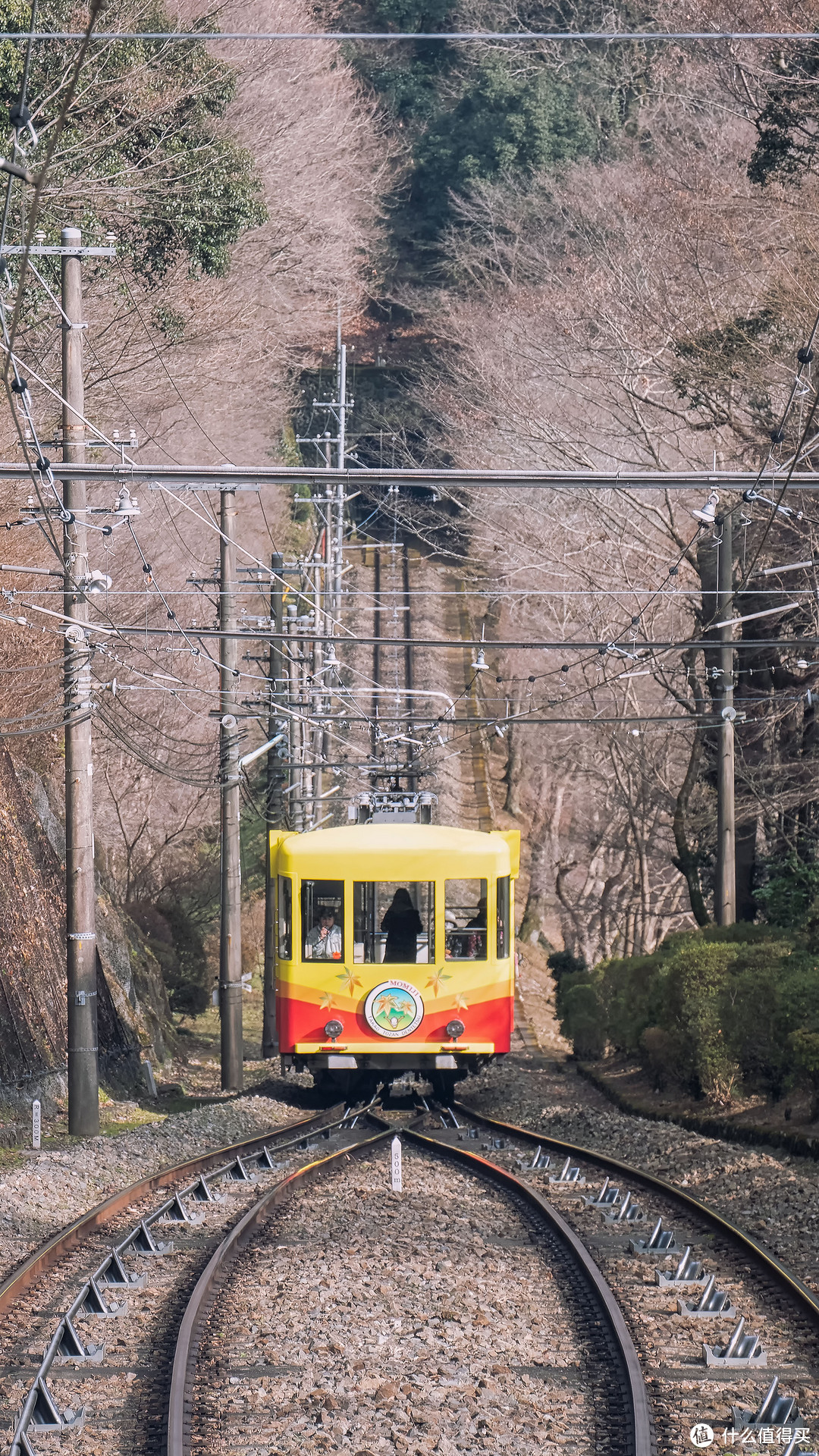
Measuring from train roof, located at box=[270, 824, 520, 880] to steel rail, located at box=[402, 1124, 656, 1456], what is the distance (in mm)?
2633

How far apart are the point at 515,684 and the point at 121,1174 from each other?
30401 mm

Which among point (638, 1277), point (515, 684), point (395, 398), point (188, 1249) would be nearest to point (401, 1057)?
point (188, 1249)

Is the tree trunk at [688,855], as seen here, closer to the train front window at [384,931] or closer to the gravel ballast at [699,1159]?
the gravel ballast at [699,1159]

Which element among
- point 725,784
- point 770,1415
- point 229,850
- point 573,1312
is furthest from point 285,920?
point 770,1415

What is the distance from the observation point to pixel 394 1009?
16.8 metres

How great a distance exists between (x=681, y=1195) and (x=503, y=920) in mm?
5451

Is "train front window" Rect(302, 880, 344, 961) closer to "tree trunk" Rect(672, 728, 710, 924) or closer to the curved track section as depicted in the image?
the curved track section

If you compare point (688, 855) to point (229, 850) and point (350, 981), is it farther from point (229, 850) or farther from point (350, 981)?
point (350, 981)

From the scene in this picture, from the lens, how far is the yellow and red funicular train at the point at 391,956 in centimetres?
1678

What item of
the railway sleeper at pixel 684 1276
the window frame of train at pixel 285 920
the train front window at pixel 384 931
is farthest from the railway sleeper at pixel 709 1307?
the window frame of train at pixel 285 920

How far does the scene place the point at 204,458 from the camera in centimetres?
3462

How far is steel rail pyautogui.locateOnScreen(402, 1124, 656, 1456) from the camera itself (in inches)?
264
